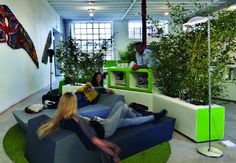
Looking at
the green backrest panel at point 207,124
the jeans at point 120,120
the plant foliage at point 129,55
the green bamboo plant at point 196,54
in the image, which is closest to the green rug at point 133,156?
the jeans at point 120,120

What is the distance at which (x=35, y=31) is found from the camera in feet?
30.5

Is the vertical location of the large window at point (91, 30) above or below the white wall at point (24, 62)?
above

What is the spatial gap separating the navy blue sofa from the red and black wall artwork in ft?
12.6

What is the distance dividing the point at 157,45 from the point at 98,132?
2533 mm

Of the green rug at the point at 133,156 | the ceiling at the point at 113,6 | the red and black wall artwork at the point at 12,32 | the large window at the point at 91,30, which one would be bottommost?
the green rug at the point at 133,156

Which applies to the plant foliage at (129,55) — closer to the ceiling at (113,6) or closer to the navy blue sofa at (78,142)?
the ceiling at (113,6)

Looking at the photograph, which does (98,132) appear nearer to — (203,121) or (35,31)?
(203,121)

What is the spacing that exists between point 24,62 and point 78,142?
19.0ft

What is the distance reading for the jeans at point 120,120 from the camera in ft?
10.5

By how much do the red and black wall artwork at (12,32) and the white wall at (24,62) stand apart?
0.15 meters

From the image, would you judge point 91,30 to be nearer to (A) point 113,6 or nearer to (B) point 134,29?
(B) point 134,29

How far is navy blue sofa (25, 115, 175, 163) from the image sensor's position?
2.71m

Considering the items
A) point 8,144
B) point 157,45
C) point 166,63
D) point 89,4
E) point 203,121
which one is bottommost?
point 8,144

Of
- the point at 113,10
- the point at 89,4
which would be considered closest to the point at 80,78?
the point at 89,4
